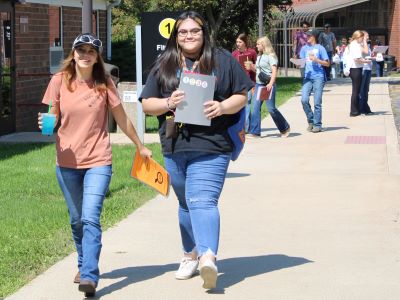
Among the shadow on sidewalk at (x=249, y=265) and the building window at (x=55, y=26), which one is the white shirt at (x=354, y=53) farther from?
the shadow on sidewalk at (x=249, y=265)

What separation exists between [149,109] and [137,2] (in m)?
33.6

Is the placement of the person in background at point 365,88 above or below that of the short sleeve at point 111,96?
below

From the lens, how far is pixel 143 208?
9.63m

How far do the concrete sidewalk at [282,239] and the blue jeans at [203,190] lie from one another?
1.25 feet

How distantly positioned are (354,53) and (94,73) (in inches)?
→ 546

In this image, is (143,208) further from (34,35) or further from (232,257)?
(34,35)

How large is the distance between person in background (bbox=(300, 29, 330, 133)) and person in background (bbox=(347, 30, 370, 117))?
9.86ft

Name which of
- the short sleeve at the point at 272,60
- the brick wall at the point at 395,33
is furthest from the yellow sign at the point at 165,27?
the brick wall at the point at 395,33

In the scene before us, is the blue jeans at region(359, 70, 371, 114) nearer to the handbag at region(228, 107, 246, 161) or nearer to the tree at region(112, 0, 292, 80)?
the tree at region(112, 0, 292, 80)

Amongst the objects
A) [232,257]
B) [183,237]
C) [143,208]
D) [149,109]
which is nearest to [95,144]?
[149,109]

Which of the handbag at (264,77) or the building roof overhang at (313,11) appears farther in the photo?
the building roof overhang at (313,11)

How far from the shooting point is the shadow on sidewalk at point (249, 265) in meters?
6.89

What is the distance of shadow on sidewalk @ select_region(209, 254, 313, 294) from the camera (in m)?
6.89

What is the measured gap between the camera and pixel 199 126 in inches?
252
